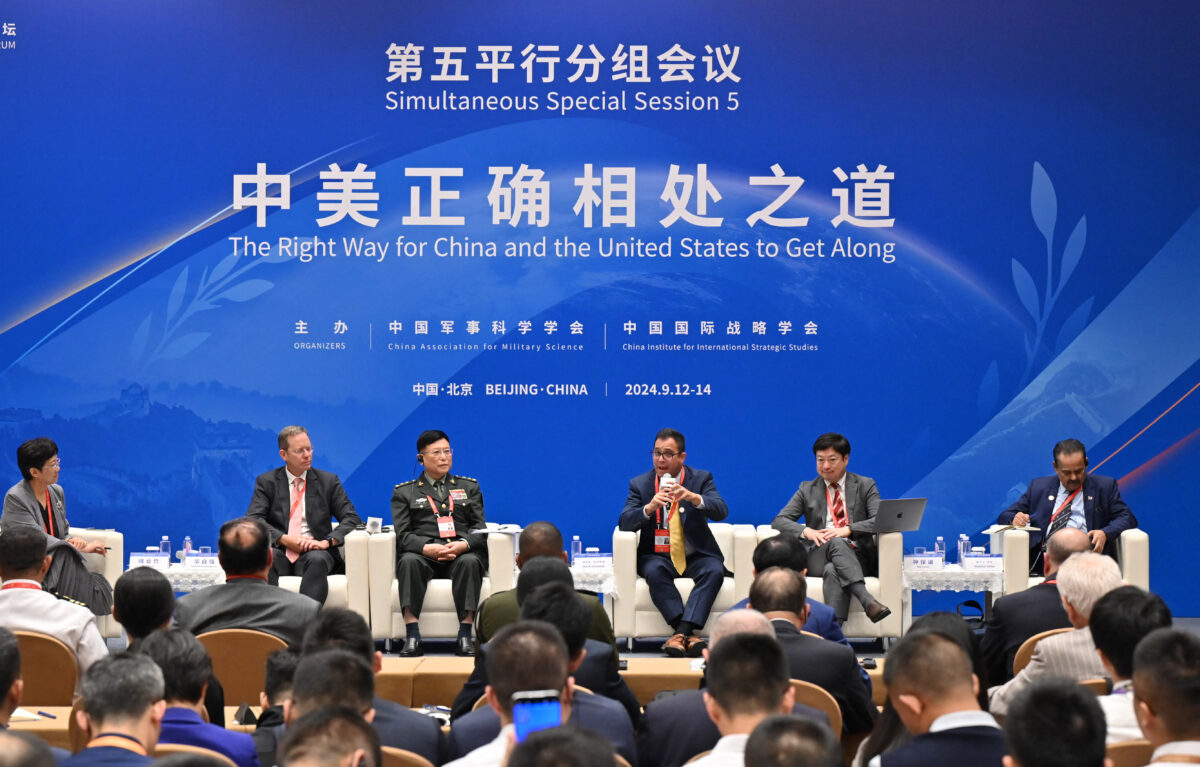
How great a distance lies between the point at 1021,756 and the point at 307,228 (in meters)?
6.49

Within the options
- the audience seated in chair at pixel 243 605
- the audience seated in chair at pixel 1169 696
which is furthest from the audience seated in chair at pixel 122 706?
the audience seated in chair at pixel 1169 696

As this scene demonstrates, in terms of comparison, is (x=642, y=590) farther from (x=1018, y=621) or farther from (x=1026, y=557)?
(x=1018, y=621)

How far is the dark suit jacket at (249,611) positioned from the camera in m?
4.59

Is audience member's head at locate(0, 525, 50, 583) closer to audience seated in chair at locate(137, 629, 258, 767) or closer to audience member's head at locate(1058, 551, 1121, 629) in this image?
audience seated in chair at locate(137, 629, 258, 767)

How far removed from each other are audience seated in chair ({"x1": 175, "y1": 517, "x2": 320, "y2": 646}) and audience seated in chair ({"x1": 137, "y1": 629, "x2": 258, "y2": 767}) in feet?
4.13

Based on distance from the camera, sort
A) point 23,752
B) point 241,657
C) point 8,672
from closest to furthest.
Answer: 1. point 23,752
2. point 8,672
3. point 241,657

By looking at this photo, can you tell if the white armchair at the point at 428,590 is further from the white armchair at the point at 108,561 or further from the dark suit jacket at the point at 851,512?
the dark suit jacket at the point at 851,512

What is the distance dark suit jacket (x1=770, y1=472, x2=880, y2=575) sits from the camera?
720cm

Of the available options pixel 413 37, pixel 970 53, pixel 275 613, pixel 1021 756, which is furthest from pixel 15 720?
pixel 970 53

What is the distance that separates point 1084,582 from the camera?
12.9 ft

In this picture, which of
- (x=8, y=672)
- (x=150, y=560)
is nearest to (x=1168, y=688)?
(x=8, y=672)

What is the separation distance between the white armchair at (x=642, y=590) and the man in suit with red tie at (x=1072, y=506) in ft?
5.31

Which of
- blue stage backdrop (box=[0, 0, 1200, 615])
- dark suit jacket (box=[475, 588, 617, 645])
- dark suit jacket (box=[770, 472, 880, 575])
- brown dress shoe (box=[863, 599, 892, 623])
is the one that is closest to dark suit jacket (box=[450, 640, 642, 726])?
dark suit jacket (box=[475, 588, 617, 645])

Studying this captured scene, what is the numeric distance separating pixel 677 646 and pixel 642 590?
1.37 feet
